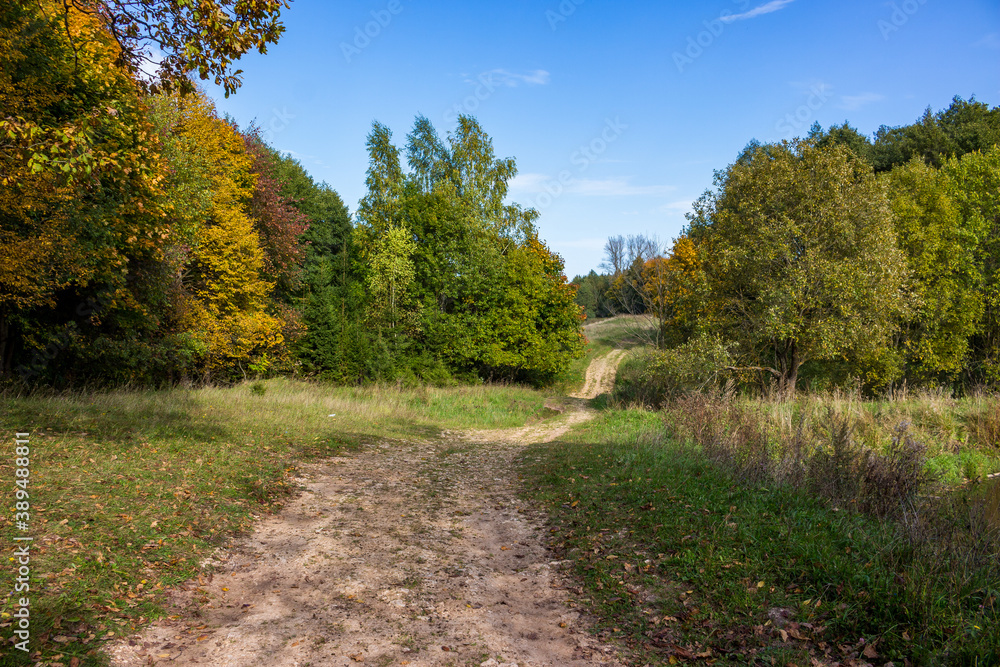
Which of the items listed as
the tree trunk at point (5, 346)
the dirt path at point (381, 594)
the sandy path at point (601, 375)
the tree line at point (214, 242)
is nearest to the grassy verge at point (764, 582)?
the dirt path at point (381, 594)

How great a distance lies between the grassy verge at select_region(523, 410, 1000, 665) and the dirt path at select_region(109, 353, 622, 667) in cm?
51

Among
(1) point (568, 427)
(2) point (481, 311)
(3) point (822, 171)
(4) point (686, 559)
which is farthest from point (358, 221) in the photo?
(4) point (686, 559)

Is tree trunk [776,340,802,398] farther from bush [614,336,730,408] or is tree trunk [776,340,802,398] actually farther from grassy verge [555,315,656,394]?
grassy verge [555,315,656,394]

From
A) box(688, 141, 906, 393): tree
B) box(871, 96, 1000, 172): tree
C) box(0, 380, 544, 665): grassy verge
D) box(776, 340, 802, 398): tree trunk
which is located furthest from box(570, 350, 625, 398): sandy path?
box(871, 96, 1000, 172): tree

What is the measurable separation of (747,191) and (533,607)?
18067 millimetres

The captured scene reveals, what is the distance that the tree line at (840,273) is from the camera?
Answer: 17031 mm

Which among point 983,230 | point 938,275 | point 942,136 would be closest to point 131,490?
point 938,275

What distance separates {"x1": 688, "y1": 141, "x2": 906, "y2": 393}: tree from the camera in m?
16.8

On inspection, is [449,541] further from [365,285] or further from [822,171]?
[365,285]

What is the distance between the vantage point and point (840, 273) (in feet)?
54.8

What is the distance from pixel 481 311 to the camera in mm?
30422

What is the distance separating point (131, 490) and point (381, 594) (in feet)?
12.6

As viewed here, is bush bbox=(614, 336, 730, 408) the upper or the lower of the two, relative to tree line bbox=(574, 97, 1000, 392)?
lower

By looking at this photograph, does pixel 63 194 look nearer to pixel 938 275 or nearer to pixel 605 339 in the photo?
pixel 938 275
